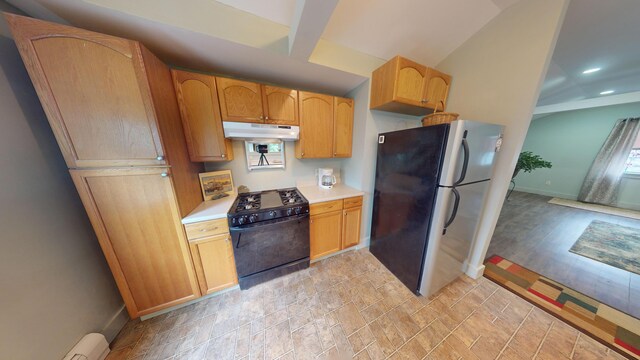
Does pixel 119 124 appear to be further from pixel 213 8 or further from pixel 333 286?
pixel 333 286

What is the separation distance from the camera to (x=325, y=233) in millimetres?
2006

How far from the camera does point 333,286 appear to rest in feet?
5.78

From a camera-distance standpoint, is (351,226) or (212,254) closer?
(212,254)

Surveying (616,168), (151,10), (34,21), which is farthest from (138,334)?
(616,168)

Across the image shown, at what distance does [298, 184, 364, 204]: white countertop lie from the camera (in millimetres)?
1906

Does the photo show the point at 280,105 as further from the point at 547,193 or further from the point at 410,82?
the point at 547,193

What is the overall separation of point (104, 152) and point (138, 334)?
4.85 feet

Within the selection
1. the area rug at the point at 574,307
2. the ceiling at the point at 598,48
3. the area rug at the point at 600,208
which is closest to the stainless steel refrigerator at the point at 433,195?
the area rug at the point at 574,307

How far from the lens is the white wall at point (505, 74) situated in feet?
4.42

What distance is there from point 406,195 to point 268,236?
1.46 m

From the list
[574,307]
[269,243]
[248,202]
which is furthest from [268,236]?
[574,307]

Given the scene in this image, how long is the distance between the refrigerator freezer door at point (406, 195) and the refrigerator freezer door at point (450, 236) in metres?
0.06

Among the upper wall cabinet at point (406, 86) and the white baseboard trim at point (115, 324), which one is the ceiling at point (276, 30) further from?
the white baseboard trim at point (115, 324)

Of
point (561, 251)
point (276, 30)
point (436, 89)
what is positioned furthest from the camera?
point (561, 251)
